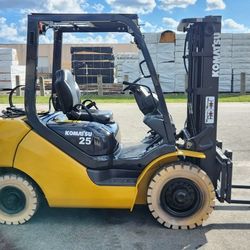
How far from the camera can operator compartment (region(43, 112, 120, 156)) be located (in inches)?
174

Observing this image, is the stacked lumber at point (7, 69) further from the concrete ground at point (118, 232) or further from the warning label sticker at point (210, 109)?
the warning label sticker at point (210, 109)

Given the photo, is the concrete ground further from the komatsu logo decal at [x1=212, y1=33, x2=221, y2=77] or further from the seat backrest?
the komatsu logo decal at [x1=212, y1=33, x2=221, y2=77]

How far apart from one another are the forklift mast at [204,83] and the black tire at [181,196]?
27cm

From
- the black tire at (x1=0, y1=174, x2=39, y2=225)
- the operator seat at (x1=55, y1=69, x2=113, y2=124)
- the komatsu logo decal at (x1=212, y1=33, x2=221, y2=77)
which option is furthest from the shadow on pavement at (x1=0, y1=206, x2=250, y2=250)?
the komatsu logo decal at (x1=212, y1=33, x2=221, y2=77)

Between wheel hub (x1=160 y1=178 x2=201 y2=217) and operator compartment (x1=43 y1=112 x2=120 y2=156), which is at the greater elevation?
operator compartment (x1=43 y1=112 x2=120 y2=156)

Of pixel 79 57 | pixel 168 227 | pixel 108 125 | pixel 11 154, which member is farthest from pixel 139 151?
pixel 79 57

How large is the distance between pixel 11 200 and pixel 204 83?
243cm

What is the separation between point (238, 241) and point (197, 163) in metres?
0.94

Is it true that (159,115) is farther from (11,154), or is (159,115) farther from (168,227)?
(11,154)

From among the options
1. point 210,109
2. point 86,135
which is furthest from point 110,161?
point 210,109

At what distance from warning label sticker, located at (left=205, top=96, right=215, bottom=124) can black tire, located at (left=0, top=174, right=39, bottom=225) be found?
201cm

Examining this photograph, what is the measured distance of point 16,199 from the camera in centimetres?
450

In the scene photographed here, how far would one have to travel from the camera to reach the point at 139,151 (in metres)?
4.74

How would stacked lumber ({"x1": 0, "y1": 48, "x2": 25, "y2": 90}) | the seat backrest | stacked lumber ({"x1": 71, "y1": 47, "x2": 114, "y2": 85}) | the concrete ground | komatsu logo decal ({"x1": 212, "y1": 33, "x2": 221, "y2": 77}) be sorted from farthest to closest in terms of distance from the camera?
stacked lumber ({"x1": 0, "y1": 48, "x2": 25, "y2": 90})
stacked lumber ({"x1": 71, "y1": 47, "x2": 114, "y2": 85})
the seat backrest
komatsu logo decal ({"x1": 212, "y1": 33, "x2": 221, "y2": 77})
the concrete ground
